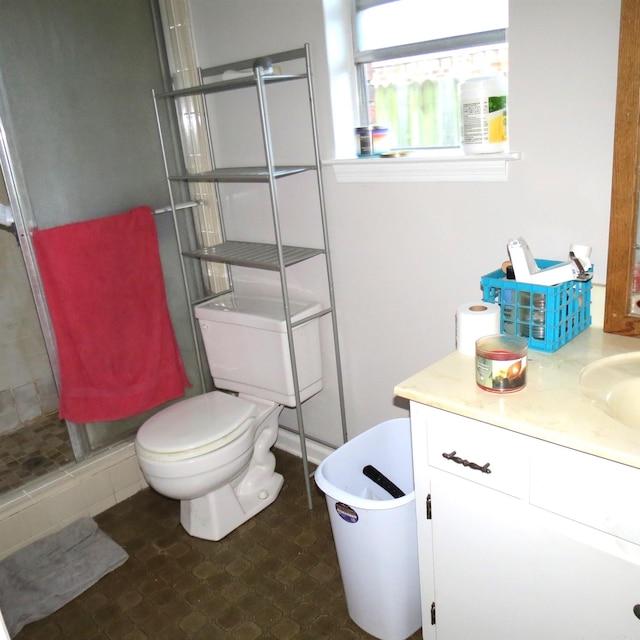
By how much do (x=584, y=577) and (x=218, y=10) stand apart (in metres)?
2.11

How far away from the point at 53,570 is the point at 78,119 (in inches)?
62.8

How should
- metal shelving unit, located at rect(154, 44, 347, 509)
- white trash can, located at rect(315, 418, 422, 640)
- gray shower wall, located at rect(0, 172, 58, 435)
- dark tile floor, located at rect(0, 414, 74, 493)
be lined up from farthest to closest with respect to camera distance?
1. gray shower wall, located at rect(0, 172, 58, 435)
2. dark tile floor, located at rect(0, 414, 74, 493)
3. metal shelving unit, located at rect(154, 44, 347, 509)
4. white trash can, located at rect(315, 418, 422, 640)

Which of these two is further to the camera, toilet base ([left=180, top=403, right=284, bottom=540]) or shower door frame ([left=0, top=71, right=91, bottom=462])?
toilet base ([left=180, top=403, right=284, bottom=540])

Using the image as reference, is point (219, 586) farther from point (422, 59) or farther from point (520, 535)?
point (422, 59)

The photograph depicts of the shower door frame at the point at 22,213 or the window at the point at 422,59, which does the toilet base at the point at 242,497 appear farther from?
the window at the point at 422,59

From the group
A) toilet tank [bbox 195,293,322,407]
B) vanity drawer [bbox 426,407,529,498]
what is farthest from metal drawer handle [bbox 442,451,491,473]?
toilet tank [bbox 195,293,322,407]

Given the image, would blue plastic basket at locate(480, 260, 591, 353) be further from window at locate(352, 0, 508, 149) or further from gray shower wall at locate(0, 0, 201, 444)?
gray shower wall at locate(0, 0, 201, 444)

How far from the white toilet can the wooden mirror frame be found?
42.1 inches

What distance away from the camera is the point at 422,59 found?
1.88 meters

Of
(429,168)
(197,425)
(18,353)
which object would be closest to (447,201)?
(429,168)

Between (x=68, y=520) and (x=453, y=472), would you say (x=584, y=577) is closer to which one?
(x=453, y=472)

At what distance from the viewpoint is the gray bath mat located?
1.93 meters

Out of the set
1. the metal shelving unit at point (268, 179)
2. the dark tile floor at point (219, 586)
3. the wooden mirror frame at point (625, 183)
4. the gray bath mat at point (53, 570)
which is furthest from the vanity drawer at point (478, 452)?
the gray bath mat at point (53, 570)

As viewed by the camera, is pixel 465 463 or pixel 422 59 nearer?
pixel 465 463
